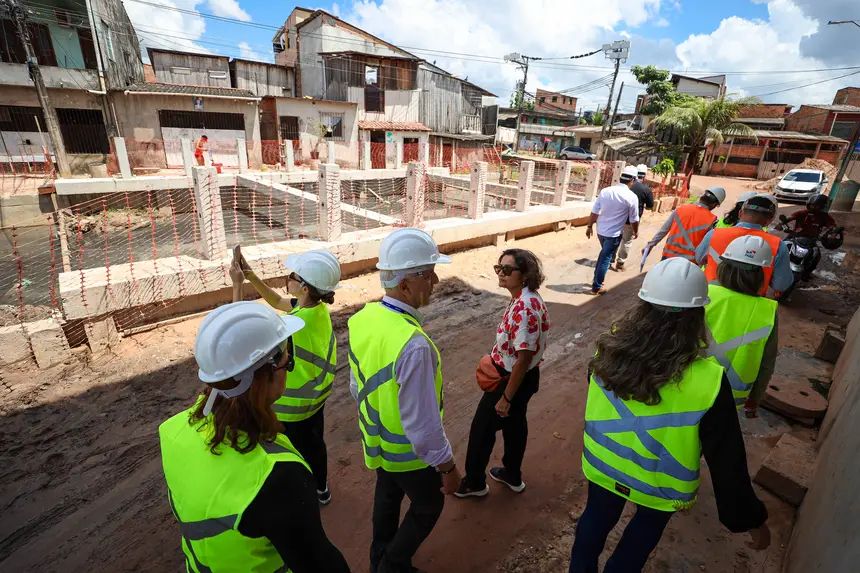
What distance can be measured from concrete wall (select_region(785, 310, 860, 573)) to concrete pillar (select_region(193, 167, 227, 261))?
571cm

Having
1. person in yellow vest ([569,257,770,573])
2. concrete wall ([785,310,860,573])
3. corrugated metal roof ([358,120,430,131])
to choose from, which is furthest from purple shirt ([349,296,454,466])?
corrugated metal roof ([358,120,430,131])

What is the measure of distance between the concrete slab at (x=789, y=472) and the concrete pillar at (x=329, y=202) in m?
5.55

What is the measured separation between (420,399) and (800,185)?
72.1 feet

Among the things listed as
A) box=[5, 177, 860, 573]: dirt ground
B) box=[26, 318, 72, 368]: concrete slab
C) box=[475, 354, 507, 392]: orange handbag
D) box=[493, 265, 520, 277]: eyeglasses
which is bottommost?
box=[5, 177, 860, 573]: dirt ground

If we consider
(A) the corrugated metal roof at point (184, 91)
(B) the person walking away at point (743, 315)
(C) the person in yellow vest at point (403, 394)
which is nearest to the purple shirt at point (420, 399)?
(C) the person in yellow vest at point (403, 394)

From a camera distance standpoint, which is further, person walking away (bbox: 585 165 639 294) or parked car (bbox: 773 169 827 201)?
parked car (bbox: 773 169 827 201)

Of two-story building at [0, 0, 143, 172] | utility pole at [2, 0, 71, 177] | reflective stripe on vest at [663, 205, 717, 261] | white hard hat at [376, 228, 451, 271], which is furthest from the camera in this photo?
two-story building at [0, 0, 143, 172]

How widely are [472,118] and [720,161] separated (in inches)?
651

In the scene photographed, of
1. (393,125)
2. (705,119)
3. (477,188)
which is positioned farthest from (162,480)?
(393,125)

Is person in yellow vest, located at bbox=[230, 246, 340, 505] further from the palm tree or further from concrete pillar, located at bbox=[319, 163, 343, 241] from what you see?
the palm tree

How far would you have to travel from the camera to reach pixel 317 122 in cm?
2209

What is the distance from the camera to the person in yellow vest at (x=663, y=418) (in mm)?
1514

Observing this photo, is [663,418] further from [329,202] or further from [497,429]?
[329,202]

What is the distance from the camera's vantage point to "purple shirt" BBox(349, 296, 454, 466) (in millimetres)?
1695
